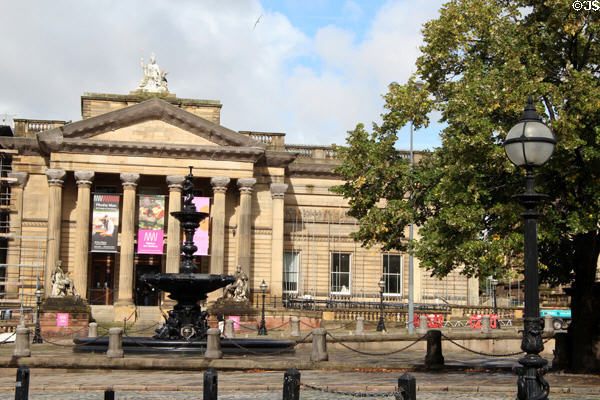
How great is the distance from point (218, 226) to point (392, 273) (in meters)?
14.2

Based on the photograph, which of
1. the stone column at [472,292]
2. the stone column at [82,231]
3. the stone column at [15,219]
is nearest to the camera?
the stone column at [82,231]

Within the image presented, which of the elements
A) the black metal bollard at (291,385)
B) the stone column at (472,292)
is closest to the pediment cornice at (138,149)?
the stone column at (472,292)

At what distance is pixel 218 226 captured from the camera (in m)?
49.0

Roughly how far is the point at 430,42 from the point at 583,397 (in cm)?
1136

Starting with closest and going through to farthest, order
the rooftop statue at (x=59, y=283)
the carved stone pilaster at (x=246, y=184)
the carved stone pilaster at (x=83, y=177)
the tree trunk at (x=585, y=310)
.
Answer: the tree trunk at (x=585, y=310) < the rooftop statue at (x=59, y=283) < the carved stone pilaster at (x=83, y=177) < the carved stone pilaster at (x=246, y=184)

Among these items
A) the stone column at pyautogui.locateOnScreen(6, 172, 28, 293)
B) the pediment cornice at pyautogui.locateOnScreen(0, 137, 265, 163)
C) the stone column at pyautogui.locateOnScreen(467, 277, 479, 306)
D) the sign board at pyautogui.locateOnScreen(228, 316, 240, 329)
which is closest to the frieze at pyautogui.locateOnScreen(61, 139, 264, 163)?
the pediment cornice at pyautogui.locateOnScreen(0, 137, 265, 163)

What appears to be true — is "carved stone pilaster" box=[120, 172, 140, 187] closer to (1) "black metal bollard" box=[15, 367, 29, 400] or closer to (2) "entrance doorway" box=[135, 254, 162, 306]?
(2) "entrance doorway" box=[135, 254, 162, 306]

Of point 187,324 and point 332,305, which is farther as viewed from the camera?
point 332,305

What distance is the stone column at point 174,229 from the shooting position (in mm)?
48156

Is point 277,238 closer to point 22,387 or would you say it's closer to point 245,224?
point 245,224

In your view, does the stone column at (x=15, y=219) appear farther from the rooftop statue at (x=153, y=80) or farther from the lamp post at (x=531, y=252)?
the lamp post at (x=531, y=252)

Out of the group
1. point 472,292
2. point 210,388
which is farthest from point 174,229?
point 210,388

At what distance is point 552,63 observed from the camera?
2075 cm

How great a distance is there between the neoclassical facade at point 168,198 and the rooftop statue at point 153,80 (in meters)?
1.58
